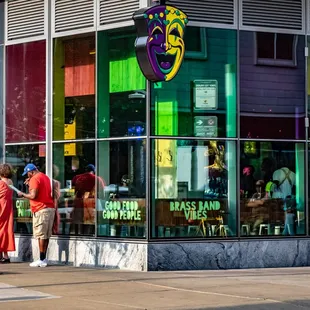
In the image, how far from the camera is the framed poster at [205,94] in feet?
51.2

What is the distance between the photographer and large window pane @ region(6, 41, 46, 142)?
55.9ft

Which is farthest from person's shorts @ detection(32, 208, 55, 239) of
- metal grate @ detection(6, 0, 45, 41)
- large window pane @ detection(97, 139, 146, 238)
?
metal grate @ detection(6, 0, 45, 41)

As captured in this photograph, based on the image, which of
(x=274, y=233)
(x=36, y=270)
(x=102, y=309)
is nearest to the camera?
(x=102, y=309)

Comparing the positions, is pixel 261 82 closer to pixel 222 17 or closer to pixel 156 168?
pixel 222 17

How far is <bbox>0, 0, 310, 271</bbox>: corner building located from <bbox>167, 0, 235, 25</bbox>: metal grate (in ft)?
0.07

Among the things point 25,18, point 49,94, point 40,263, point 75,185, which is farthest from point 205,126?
point 25,18

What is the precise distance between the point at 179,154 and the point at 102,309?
17.3 feet

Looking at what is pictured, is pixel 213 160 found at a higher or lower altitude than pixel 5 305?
higher

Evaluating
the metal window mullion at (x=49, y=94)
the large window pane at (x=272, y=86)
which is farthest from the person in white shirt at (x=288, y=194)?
the metal window mullion at (x=49, y=94)

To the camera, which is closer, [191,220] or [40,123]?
[191,220]

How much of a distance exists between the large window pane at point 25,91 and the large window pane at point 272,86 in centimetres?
388

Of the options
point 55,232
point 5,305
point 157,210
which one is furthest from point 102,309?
point 55,232

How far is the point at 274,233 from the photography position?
53.4ft

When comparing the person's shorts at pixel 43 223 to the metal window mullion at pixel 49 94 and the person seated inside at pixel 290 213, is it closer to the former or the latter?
the metal window mullion at pixel 49 94
